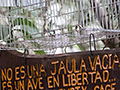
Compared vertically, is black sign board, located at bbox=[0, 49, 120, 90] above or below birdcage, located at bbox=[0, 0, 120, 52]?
below

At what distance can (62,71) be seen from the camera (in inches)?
36.7

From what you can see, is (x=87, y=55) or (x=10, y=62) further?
(x=10, y=62)

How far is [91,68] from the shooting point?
883 mm

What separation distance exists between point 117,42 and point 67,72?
0.57 m

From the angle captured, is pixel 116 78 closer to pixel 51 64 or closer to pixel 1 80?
pixel 51 64

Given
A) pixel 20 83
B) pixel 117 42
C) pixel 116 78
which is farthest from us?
pixel 117 42

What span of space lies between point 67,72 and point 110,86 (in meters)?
0.20

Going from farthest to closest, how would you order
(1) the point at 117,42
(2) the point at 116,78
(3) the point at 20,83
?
(1) the point at 117,42 → (3) the point at 20,83 → (2) the point at 116,78

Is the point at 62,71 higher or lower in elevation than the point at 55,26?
lower

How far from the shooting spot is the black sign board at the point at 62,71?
0.87 meters

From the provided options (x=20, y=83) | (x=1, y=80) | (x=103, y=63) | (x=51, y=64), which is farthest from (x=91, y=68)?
(x=1, y=80)

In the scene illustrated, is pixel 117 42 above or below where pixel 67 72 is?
above

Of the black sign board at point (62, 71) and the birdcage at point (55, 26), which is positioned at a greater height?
the birdcage at point (55, 26)

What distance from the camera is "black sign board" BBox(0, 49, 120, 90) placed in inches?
34.1
